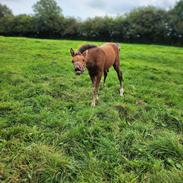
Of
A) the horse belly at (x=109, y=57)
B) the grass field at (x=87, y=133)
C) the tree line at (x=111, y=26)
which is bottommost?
the tree line at (x=111, y=26)

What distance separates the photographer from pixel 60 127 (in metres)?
5.29

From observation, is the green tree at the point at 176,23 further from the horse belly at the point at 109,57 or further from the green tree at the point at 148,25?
the horse belly at the point at 109,57

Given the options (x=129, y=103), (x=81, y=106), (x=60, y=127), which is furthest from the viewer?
(x=129, y=103)

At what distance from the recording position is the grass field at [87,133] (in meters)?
3.86

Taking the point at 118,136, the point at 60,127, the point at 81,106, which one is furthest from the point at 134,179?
the point at 81,106

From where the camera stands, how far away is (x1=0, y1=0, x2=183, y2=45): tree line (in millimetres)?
47406

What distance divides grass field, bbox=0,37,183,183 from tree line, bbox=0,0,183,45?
40474 mm

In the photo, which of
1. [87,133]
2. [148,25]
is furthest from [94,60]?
[148,25]

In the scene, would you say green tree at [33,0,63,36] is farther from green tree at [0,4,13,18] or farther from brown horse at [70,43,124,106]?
brown horse at [70,43,124,106]

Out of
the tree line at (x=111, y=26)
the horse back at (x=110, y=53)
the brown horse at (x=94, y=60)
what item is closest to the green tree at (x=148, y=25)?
the tree line at (x=111, y=26)

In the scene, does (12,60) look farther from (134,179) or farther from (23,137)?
(134,179)

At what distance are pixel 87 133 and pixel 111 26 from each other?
152ft

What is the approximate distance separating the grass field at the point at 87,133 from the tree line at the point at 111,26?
133 ft

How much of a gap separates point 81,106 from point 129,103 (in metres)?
1.41
